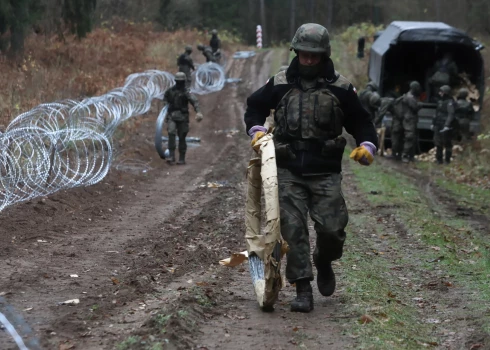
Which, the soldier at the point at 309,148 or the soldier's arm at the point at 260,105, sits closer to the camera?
the soldier at the point at 309,148

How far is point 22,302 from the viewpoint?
6586mm

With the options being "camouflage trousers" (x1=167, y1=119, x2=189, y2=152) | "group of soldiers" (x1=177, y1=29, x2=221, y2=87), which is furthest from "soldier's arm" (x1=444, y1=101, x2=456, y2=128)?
"group of soldiers" (x1=177, y1=29, x2=221, y2=87)

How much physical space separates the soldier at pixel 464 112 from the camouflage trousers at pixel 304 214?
14744 mm

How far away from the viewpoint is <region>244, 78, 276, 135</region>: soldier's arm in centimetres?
677

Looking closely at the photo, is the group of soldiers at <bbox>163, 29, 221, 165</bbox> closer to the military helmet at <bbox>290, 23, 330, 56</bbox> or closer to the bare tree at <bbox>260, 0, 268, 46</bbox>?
the military helmet at <bbox>290, 23, 330, 56</bbox>

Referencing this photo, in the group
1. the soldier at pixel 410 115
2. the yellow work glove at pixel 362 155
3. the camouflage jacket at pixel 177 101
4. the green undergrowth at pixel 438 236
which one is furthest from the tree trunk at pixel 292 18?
the yellow work glove at pixel 362 155

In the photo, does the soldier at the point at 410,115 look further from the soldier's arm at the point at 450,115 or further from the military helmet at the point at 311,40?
the military helmet at the point at 311,40

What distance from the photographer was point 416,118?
2073 cm

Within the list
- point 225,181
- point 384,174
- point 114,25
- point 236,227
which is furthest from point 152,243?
point 114,25

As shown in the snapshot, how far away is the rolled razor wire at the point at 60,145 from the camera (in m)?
10.2

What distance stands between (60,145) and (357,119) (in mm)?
6917

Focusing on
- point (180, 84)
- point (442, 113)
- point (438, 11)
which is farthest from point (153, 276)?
point (438, 11)

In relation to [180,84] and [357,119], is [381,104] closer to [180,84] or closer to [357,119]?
[180,84]

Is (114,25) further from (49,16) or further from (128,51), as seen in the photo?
(49,16)
